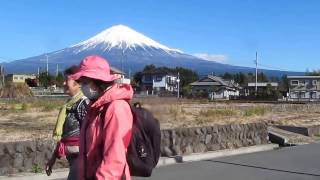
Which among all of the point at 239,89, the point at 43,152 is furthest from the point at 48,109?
the point at 239,89

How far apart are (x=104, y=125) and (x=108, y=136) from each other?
86mm

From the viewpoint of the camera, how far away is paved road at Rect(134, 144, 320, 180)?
10359mm

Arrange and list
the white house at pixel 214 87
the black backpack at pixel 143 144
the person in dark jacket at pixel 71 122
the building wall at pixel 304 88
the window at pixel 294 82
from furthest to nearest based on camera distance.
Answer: the window at pixel 294 82, the white house at pixel 214 87, the building wall at pixel 304 88, the person in dark jacket at pixel 71 122, the black backpack at pixel 143 144

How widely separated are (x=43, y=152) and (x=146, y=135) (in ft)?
23.1

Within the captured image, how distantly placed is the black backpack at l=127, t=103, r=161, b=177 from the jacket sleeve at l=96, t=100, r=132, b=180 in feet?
0.17

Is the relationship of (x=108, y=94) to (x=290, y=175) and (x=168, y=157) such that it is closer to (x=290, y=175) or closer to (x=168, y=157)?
(x=290, y=175)

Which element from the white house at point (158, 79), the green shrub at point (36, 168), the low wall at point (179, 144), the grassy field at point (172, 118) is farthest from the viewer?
the white house at point (158, 79)

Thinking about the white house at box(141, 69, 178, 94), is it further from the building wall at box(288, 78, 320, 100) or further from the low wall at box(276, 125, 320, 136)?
the low wall at box(276, 125, 320, 136)

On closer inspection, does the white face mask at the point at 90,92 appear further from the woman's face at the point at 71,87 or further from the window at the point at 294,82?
the window at the point at 294,82

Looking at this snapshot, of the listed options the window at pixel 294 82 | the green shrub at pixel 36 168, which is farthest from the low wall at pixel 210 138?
the window at pixel 294 82

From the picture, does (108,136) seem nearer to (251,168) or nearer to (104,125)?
(104,125)

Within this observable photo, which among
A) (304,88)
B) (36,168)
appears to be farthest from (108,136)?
(304,88)

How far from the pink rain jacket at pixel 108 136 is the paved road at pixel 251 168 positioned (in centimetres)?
657

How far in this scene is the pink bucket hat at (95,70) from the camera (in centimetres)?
359
